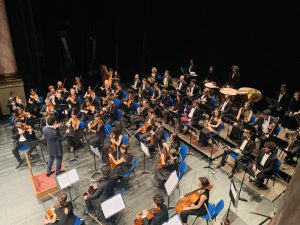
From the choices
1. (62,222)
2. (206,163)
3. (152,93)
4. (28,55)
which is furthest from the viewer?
(152,93)

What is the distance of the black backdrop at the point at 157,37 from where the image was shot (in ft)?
34.7

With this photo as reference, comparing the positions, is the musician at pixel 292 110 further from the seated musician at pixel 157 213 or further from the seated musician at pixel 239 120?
the seated musician at pixel 157 213

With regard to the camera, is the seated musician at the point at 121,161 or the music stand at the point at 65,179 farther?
the seated musician at the point at 121,161

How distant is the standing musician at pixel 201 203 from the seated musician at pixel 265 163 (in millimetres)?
1934

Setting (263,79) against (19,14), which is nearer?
(19,14)

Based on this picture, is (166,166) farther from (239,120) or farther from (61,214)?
(239,120)

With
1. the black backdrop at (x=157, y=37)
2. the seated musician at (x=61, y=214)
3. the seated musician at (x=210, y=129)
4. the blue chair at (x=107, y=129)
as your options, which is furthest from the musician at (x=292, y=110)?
the seated musician at (x=61, y=214)

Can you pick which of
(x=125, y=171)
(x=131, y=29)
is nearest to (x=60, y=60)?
(x=131, y=29)

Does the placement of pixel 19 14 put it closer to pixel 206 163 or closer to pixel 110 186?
pixel 110 186

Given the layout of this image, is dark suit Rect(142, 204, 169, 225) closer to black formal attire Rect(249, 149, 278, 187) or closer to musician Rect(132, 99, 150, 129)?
black formal attire Rect(249, 149, 278, 187)

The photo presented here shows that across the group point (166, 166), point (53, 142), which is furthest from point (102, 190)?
point (53, 142)

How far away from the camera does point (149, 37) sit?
15000 millimetres

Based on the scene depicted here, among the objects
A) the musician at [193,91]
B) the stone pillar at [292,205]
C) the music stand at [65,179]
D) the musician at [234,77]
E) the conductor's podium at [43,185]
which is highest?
the stone pillar at [292,205]

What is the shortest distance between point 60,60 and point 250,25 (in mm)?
8924
